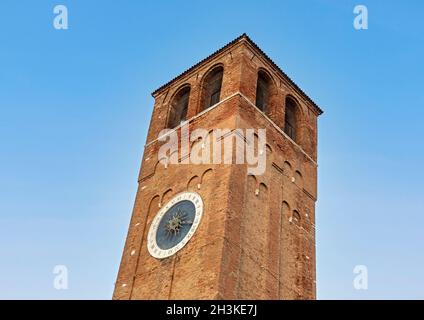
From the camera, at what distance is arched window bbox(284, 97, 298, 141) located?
24.0 m

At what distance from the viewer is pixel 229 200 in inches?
722

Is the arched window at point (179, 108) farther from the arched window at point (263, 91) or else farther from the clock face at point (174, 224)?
the clock face at point (174, 224)

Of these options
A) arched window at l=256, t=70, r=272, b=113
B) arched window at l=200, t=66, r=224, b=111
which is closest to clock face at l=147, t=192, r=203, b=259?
arched window at l=200, t=66, r=224, b=111

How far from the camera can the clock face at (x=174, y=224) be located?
61.7ft

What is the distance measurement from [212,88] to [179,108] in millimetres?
1700

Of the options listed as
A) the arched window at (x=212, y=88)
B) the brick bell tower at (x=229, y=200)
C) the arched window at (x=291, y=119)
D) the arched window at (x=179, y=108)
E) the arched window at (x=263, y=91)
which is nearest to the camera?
the brick bell tower at (x=229, y=200)

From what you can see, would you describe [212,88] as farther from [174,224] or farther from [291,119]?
[174,224]

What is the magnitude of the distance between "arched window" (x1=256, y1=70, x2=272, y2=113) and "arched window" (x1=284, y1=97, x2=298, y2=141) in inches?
41.4

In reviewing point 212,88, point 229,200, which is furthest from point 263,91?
point 229,200

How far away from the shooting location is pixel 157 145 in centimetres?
2317

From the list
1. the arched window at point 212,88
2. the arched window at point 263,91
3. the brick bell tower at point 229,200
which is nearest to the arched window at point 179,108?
the brick bell tower at point 229,200

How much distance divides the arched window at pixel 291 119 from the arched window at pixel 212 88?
2.78 metres
